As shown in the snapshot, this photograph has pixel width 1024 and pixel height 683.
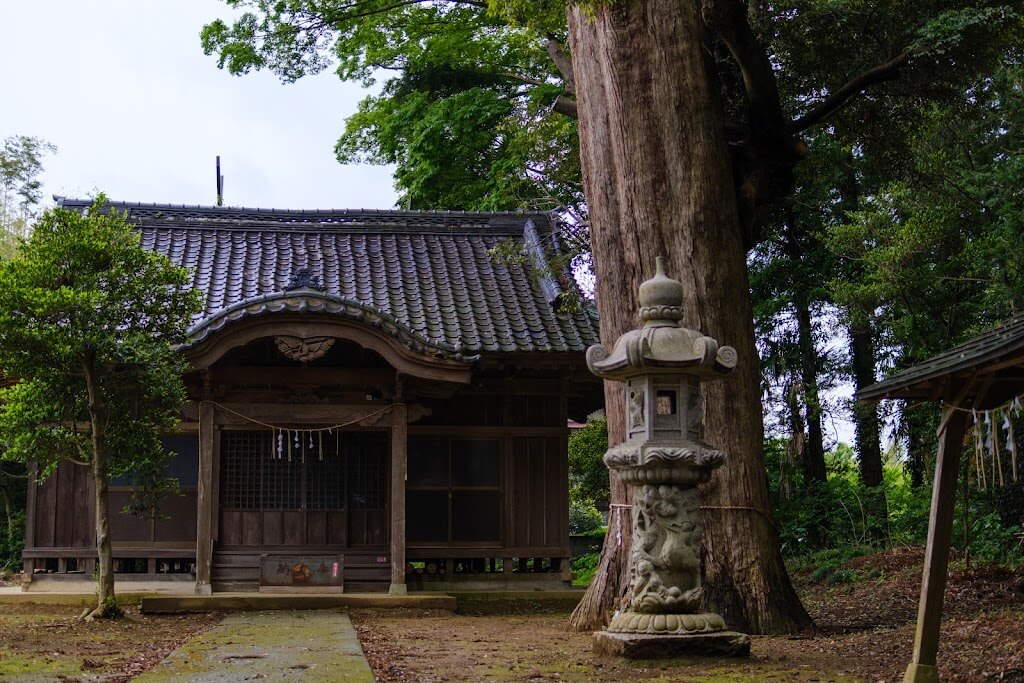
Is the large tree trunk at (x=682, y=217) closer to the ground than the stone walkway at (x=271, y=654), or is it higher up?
higher up

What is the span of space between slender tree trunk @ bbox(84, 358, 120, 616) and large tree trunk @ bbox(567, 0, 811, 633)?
487 centimetres

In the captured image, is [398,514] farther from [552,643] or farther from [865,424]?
[865,424]

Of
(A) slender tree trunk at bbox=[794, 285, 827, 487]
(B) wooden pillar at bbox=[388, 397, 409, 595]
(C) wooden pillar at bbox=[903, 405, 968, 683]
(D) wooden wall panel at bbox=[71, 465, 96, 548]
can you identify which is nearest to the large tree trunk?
(C) wooden pillar at bbox=[903, 405, 968, 683]

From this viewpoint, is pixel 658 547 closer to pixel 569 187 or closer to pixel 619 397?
pixel 619 397

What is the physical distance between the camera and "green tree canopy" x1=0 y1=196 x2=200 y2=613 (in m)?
10.5

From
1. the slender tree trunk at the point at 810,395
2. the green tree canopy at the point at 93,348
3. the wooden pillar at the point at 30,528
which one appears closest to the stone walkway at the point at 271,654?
the green tree canopy at the point at 93,348

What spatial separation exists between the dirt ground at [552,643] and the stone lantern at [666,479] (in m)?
0.21

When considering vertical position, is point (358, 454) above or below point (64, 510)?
above

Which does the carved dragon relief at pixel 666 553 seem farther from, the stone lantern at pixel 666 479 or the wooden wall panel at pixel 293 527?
the wooden wall panel at pixel 293 527

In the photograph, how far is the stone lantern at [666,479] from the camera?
26.8 ft

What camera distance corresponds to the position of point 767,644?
9.23m

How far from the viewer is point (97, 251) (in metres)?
10.9

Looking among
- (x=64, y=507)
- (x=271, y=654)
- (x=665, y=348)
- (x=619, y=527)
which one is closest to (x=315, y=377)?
(x=64, y=507)

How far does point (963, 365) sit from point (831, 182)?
13.9 m
